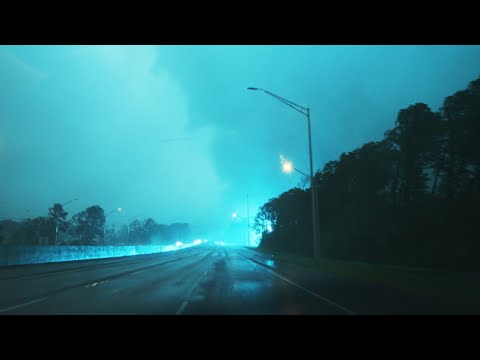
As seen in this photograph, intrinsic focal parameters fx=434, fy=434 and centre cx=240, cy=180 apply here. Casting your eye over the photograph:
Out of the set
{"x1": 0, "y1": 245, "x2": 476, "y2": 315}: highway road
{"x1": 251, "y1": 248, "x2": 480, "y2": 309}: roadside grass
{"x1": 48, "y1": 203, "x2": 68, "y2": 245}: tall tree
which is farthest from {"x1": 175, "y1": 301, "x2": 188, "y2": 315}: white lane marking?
{"x1": 48, "y1": 203, "x2": 68, "y2": 245}: tall tree

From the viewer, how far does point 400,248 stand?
48.4 m

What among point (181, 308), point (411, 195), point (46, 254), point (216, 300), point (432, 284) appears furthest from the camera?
point (411, 195)

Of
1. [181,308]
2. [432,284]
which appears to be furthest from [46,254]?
[432,284]

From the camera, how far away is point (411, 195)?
2258 inches

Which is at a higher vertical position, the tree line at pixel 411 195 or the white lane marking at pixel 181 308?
the tree line at pixel 411 195

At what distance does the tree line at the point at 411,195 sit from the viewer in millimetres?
42781

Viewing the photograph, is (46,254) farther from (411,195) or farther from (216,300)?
(411,195)

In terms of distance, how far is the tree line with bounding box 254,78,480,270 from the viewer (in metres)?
42.8

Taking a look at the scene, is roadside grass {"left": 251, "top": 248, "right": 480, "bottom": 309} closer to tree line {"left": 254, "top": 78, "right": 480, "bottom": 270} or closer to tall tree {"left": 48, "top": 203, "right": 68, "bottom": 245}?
tree line {"left": 254, "top": 78, "right": 480, "bottom": 270}

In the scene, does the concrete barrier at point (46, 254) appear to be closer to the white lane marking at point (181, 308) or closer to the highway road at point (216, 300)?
the highway road at point (216, 300)

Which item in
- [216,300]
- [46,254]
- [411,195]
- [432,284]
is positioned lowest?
[216,300]

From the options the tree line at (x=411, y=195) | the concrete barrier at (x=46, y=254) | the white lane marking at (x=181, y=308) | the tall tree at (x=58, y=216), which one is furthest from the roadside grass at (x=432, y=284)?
the tall tree at (x=58, y=216)
